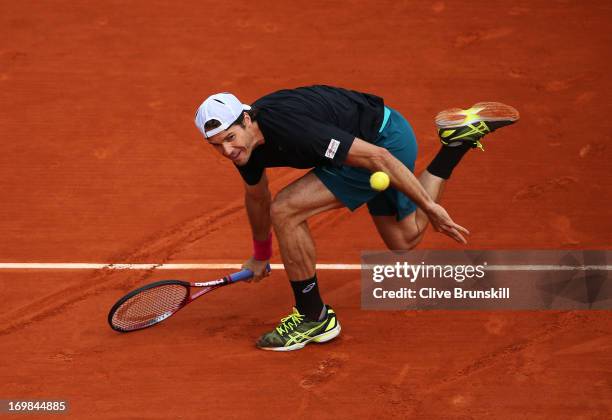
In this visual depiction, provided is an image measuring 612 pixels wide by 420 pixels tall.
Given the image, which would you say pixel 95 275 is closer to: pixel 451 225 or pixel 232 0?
pixel 451 225

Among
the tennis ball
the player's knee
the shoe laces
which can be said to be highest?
the tennis ball

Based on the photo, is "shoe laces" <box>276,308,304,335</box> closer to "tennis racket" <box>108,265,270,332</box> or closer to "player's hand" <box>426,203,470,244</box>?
"tennis racket" <box>108,265,270,332</box>

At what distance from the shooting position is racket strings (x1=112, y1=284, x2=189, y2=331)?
6961 millimetres

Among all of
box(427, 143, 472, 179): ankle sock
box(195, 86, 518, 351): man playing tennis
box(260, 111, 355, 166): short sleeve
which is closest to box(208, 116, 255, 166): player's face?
box(195, 86, 518, 351): man playing tennis

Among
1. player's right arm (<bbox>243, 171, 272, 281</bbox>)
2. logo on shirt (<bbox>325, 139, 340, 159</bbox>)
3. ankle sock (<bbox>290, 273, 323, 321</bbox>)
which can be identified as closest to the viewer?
Result: logo on shirt (<bbox>325, 139, 340, 159</bbox>)

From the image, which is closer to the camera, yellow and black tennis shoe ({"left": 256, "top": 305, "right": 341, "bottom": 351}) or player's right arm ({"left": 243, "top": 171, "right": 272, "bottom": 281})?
yellow and black tennis shoe ({"left": 256, "top": 305, "right": 341, "bottom": 351})

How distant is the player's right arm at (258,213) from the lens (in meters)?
7.14

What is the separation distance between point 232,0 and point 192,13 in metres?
0.46

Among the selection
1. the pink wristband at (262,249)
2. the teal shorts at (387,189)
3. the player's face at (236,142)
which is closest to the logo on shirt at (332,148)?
the teal shorts at (387,189)

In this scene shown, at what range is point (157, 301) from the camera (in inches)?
278

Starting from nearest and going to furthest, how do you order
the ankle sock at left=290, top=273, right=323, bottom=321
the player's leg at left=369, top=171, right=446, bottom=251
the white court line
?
1. the ankle sock at left=290, top=273, right=323, bottom=321
2. the player's leg at left=369, top=171, right=446, bottom=251
3. the white court line

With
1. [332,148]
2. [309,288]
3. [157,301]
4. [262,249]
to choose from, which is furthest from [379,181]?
[157,301]

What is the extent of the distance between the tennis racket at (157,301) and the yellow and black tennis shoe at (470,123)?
5.18 ft

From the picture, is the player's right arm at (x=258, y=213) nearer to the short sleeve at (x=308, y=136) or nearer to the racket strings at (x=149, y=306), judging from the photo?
the racket strings at (x=149, y=306)
